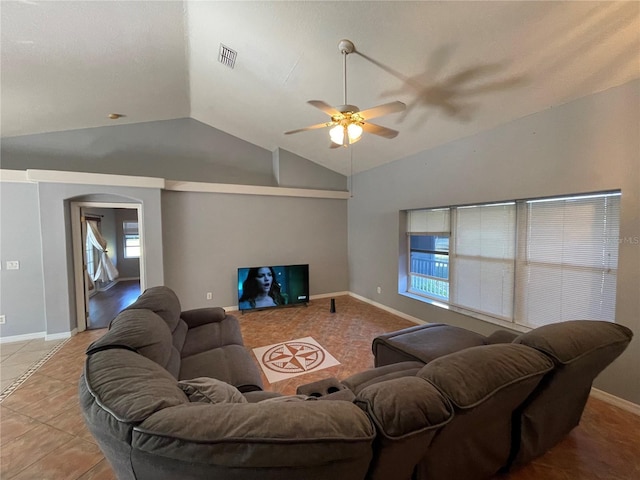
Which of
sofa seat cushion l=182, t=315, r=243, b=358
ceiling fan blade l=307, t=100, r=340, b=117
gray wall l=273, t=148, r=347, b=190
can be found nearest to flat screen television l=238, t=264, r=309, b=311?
gray wall l=273, t=148, r=347, b=190

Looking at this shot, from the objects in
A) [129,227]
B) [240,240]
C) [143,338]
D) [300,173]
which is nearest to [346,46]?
[143,338]

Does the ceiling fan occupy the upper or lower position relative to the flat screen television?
upper

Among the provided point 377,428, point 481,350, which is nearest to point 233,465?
point 377,428

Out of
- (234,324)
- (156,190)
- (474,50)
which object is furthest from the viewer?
(156,190)

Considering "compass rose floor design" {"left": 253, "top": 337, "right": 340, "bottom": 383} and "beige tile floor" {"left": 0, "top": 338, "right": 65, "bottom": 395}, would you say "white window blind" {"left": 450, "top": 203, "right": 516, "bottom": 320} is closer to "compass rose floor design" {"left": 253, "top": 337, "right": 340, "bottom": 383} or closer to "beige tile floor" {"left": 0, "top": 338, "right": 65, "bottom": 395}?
"compass rose floor design" {"left": 253, "top": 337, "right": 340, "bottom": 383}

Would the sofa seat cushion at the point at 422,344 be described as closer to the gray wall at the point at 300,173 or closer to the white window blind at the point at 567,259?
the white window blind at the point at 567,259

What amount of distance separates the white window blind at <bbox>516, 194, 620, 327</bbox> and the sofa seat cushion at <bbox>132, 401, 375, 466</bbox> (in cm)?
282

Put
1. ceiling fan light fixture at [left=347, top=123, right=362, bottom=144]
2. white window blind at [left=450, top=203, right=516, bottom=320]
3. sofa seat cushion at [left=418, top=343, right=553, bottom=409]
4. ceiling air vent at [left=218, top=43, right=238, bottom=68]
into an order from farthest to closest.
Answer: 1. white window blind at [left=450, top=203, right=516, bottom=320]
2. ceiling air vent at [left=218, top=43, right=238, bottom=68]
3. ceiling fan light fixture at [left=347, top=123, right=362, bottom=144]
4. sofa seat cushion at [left=418, top=343, right=553, bottom=409]

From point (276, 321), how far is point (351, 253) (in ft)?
7.55

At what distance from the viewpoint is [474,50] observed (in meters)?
2.09

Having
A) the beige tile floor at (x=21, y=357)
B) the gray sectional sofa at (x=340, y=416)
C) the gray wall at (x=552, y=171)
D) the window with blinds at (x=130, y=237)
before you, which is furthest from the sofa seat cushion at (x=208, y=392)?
the window with blinds at (x=130, y=237)

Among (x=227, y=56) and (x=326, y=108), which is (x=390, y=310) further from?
(x=227, y=56)

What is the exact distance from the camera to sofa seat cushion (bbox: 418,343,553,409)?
1.06 metres

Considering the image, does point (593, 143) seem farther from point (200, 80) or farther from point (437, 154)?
point (200, 80)
